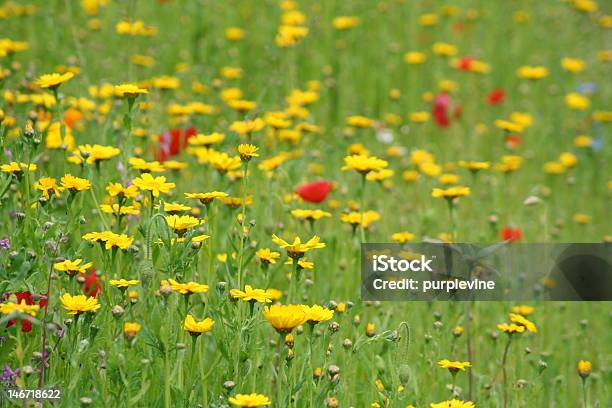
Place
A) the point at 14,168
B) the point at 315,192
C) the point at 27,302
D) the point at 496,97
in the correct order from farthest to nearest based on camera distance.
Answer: the point at 496,97 < the point at 315,192 < the point at 14,168 < the point at 27,302

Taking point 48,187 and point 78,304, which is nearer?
point 78,304

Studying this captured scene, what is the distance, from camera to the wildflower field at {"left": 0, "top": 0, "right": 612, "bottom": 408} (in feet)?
6.75

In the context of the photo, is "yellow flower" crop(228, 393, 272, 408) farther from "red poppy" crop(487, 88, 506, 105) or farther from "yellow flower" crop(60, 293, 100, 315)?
"red poppy" crop(487, 88, 506, 105)

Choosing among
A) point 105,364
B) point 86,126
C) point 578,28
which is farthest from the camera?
point 578,28

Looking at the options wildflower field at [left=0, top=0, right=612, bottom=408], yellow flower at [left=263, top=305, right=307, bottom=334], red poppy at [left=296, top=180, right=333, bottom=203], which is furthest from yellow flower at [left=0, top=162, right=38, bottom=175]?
red poppy at [left=296, top=180, right=333, bottom=203]

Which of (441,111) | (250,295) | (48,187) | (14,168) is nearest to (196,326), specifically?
(250,295)

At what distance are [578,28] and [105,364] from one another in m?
5.29

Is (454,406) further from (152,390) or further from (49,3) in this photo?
(49,3)

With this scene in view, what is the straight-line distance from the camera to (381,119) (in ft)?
15.9

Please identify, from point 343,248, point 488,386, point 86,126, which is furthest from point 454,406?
point 86,126

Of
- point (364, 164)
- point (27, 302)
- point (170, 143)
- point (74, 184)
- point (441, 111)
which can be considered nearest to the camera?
point (27, 302)

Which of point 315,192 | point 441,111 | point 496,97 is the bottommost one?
point 315,192

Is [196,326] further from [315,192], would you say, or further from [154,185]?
[315,192]

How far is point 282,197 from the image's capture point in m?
3.20
